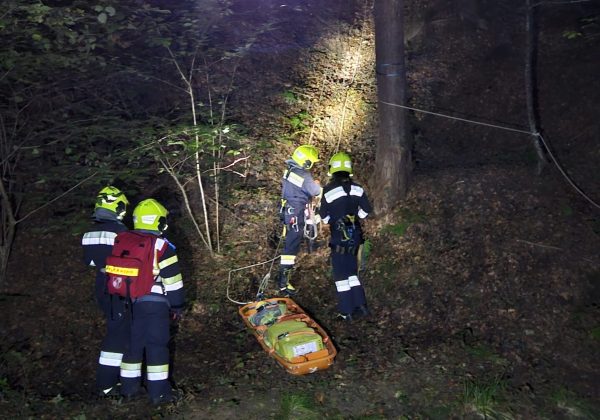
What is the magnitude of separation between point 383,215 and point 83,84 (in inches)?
200

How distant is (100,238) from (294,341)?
261cm

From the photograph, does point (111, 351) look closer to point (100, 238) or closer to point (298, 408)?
point (100, 238)

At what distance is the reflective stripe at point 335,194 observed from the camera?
7.77 metres

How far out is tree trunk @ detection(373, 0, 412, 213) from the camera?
8672 mm

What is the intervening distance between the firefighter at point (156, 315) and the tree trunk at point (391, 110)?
163 inches

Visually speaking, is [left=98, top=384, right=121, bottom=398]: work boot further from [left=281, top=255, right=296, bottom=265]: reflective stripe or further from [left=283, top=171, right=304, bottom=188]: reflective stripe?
[left=283, top=171, right=304, bottom=188]: reflective stripe

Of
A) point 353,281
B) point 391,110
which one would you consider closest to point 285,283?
point 353,281

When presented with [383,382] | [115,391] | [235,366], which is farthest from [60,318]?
[383,382]

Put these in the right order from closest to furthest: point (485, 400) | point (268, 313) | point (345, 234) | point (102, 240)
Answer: point (485, 400)
point (102, 240)
point (268, 313)
point (345, 234)

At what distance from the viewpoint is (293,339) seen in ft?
21.6

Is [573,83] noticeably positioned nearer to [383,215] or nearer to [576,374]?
[383,215]

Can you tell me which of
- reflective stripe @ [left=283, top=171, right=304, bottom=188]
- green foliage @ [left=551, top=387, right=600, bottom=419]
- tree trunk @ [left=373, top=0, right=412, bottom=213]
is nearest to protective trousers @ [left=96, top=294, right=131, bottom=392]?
reflective stripe @ [left=283, top=171, right=304, bottom=188]

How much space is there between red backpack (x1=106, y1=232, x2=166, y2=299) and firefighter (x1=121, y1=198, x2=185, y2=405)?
72 millimetres

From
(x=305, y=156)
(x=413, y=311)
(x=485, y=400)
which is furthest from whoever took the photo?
(x=305, y=156)
